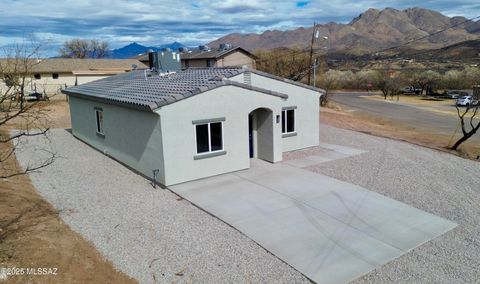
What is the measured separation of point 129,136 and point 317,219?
8288 mm

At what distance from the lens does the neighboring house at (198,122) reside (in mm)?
12180

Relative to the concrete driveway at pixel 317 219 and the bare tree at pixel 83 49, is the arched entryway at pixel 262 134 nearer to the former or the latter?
the concrete driveway at pixel 317 219

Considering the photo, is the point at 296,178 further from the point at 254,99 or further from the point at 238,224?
the point at 238,224

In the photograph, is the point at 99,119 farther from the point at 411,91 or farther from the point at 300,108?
the point at 411,91

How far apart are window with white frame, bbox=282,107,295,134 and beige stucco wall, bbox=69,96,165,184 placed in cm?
673

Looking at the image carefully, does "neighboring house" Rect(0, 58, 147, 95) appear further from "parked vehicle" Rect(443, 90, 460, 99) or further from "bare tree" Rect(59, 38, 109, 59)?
"parked vehicle" Rect(443, 90, 460, 99)

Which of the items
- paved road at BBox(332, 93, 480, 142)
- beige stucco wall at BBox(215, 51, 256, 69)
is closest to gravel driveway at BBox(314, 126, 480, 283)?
paved road at BBox(332, 93, 480, 142)

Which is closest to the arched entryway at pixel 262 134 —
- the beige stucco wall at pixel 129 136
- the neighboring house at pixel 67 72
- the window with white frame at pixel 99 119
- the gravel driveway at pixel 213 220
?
the gravel driveway at pixel 213 220

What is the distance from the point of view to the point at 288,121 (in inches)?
677

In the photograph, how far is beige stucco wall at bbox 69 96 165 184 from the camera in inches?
487

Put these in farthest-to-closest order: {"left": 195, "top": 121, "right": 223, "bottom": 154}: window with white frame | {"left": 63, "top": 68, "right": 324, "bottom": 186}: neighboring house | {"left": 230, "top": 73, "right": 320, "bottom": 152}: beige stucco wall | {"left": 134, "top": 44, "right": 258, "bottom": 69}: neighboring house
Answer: {"left": 134, "top": 44, "right": 258, "bottom": 69}: neighboring house
{"left": 230, "top": 73, "right": 320, "bottom": 152}: beige stucco wall
{"left": 195, "top": 121, "right": 223, "bottom": 154}: window with white frame
{"left": 63, "top": 68, "right": 324, "bottom": 186}: neighboring house

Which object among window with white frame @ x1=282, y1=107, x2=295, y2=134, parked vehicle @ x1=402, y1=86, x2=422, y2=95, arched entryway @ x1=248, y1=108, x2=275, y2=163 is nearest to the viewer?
arched entryway @ x1=248, y1=108, x2=275, y2=163

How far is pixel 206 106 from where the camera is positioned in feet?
41.6

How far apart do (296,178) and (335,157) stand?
3.97m
